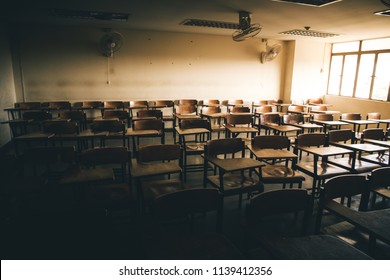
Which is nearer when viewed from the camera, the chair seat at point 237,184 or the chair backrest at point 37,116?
the chair seat at point 237,184

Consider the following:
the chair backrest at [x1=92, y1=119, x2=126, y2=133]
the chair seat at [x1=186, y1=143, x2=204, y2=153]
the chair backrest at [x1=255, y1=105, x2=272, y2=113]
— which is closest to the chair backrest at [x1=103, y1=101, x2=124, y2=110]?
the chair backrest at [x1=92, y1=119, x2=126, y2=133]

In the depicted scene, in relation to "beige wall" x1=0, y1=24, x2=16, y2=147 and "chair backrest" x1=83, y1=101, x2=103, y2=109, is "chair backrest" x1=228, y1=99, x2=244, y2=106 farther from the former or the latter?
"beige wall" x1=0, y1=24, x2=16, y2=147

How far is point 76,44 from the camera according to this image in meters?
7.10

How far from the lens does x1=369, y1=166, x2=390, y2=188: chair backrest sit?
95.3 inches

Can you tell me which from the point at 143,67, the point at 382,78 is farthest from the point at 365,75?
the point at 143,67

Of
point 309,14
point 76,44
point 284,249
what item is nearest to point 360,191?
point 284,249

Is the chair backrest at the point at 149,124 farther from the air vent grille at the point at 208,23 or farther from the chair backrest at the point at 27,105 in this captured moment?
the chair backrest at the point at 27,105

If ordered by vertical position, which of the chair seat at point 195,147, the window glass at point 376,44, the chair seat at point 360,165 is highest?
the window glass at point 376,44

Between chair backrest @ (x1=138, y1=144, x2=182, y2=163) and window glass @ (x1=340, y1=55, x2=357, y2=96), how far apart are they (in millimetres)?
7770

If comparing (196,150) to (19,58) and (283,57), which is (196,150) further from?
(283,57)

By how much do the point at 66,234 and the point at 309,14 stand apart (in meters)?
5.50

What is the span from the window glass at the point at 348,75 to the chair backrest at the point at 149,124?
7016 mm

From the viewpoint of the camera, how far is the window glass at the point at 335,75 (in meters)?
9.08

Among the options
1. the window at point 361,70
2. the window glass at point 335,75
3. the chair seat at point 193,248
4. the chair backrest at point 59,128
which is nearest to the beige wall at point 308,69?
the window glass at point 335,75
